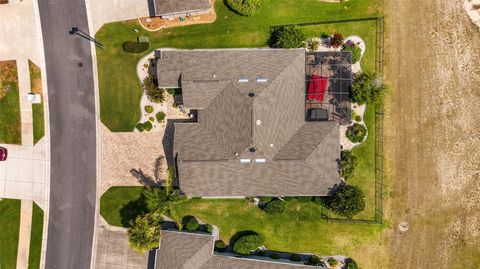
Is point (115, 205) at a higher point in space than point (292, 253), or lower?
higher

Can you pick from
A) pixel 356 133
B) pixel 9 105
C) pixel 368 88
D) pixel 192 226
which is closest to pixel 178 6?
pixel 368 88

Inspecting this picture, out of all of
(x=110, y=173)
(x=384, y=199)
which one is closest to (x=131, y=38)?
(x=110, y=173)

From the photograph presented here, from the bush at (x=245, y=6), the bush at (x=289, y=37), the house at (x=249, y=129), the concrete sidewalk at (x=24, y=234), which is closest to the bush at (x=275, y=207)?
the house at (x=249, y=129)

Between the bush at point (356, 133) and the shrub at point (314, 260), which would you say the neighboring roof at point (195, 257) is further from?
the bush at point (356, 133)

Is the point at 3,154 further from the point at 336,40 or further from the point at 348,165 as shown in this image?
the point at 336,40

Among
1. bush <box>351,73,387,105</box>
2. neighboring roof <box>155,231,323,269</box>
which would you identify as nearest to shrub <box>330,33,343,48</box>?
bush <box>351,73,387,105</box>

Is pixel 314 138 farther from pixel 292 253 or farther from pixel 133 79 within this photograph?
pixel 133 79
